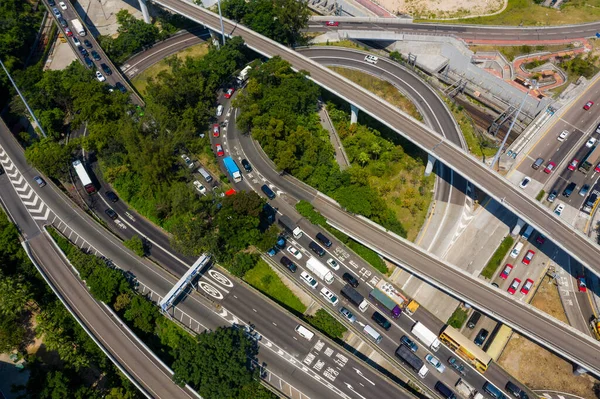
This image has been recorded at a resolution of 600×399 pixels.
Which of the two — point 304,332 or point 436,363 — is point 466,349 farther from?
point 304,332

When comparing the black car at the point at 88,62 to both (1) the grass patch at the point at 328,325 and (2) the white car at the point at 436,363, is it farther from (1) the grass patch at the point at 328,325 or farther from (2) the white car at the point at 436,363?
(2) the white car at the point at 436,363

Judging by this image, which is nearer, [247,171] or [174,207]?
[174,207]

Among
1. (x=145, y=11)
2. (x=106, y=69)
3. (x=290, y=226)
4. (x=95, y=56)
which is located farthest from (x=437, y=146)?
(x=145, y=11)

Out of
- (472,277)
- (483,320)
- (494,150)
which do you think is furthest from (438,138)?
(483,320)

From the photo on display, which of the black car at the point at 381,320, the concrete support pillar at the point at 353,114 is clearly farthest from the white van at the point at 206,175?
the black car at the point at 381,320

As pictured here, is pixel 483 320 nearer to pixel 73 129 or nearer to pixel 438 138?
pixel 438 138

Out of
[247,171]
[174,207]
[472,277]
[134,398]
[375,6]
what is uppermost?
[375,6]
